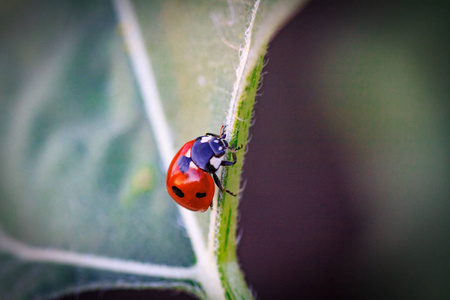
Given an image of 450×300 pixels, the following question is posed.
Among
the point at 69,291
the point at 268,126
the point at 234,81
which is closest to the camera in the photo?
the point at 234,81

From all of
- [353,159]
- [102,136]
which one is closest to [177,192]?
[102,136]

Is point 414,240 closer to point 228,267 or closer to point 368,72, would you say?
point 368,72

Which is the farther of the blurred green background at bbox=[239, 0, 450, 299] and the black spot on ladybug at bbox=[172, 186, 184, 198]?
the blurred green background at bbox=[239, 0, 450, 299]

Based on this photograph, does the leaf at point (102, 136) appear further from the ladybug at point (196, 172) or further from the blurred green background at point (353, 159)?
the blurred green background at point (353, 159)

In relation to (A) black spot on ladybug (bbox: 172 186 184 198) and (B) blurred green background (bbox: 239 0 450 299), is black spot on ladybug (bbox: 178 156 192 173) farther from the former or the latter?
(B) blurred green background (bbox: 239 0 450 299)

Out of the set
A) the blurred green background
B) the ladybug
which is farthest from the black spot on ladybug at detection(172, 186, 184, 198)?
the blurred green background

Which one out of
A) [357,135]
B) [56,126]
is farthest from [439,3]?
[56,126]
